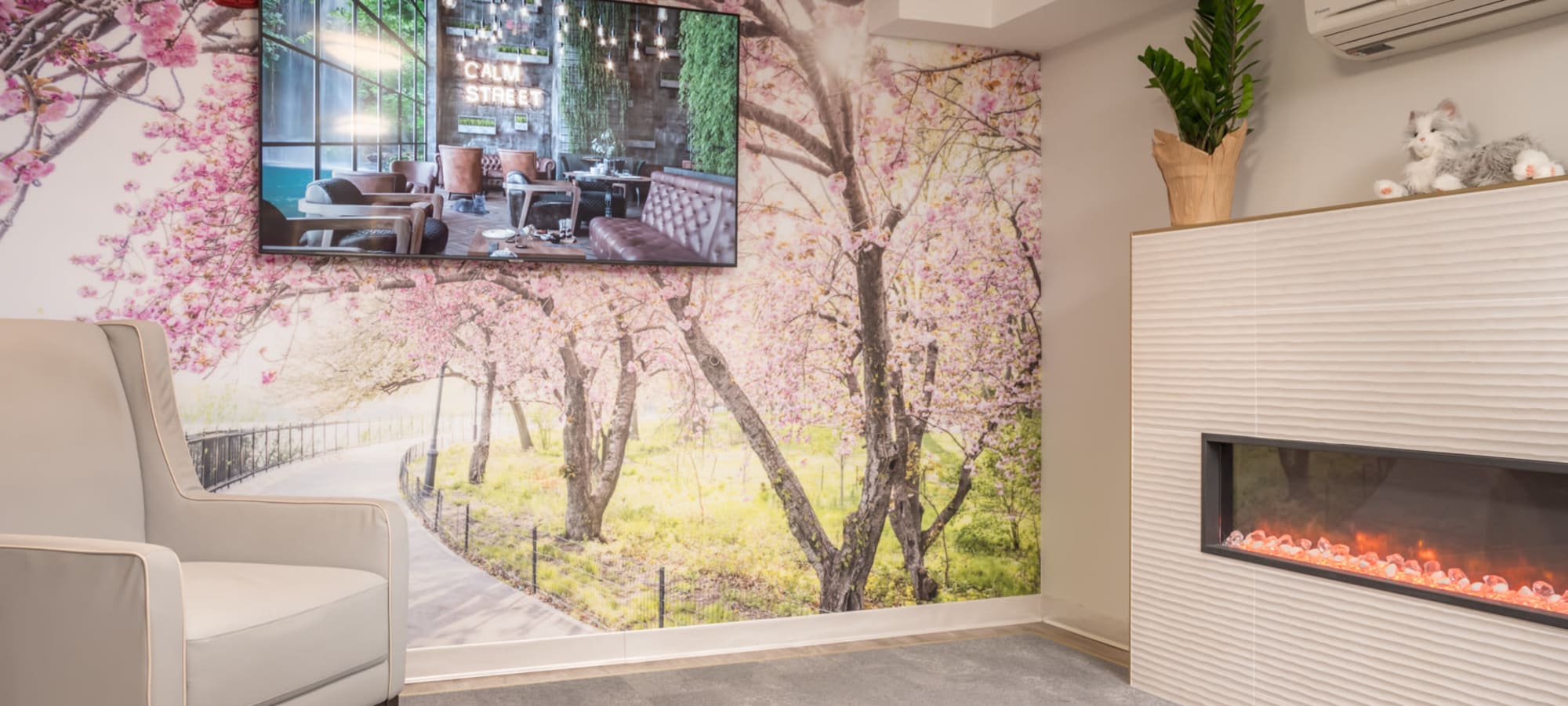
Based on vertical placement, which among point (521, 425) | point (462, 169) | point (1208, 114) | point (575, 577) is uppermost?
point (1208, 114)

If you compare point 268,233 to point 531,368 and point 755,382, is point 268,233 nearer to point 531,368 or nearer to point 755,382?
point 531,368

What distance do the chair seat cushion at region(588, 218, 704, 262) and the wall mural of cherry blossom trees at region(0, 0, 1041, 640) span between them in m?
0.09

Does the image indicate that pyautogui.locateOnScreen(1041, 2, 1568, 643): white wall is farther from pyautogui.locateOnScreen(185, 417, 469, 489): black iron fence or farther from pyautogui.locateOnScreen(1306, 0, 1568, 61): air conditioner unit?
pyautogui.locateOnScreen(185, 417, 469, 489): black iron fence

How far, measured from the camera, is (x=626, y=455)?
11.2 feet

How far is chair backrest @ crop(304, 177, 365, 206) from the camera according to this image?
2982 millimetres

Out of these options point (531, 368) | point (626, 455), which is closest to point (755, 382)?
point (626, 455)

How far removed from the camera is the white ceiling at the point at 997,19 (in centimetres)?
343

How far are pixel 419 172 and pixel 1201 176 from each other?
2238 millimetres

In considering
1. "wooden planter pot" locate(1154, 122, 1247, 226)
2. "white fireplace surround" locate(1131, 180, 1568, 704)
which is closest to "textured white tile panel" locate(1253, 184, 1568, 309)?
"white fireplace surround" locate(1131, 180, 1568, 704)

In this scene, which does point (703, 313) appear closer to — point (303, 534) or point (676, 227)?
point (676, 227)

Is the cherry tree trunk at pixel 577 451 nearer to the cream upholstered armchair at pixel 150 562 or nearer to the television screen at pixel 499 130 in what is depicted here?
the television screen at pixel 499 130

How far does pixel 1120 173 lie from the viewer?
3.59 m

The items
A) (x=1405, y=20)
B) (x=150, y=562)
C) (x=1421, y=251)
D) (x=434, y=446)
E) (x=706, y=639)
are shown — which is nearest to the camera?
(x=150, y=562)

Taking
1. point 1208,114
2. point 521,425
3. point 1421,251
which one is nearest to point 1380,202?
point 1421,251
